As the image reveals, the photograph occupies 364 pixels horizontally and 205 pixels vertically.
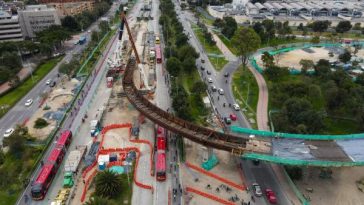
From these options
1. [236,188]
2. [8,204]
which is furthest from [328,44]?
[8,204]

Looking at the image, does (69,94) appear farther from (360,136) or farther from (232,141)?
(360,136)

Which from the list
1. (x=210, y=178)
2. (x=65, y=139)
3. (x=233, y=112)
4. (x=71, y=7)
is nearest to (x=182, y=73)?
(x=233, y=112)

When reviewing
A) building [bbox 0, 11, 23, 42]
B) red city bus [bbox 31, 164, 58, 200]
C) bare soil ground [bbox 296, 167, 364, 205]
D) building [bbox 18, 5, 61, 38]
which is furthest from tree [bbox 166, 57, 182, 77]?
building [bbox 18, 5, 61, 38]

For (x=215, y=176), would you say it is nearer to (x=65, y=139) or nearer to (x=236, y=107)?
(x=236, y=107)

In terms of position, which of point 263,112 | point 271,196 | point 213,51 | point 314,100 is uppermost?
point 213,51

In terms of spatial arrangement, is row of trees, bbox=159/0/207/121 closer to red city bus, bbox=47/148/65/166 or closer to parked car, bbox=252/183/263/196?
parked car, bbox=252/183/263/196

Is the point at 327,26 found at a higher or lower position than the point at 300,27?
higher

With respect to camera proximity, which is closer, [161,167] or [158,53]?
[161,167]

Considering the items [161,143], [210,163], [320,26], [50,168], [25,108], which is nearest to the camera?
[50,168]
